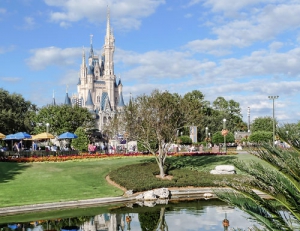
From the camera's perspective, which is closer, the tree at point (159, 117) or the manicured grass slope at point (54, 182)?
the manicured grass slope at point (54, 182)

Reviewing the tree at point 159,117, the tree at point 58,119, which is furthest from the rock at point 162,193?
the tree at point 58,119

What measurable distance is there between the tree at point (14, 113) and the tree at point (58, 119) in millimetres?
2735

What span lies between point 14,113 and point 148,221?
48.7 metres

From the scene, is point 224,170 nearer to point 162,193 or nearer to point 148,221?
point 162,193

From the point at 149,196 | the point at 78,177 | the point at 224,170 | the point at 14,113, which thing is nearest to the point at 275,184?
the point at 149,196

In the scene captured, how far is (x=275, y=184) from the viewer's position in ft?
17.8

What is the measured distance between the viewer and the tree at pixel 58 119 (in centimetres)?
5882

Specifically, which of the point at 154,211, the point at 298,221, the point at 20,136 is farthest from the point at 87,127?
the point at 298,221

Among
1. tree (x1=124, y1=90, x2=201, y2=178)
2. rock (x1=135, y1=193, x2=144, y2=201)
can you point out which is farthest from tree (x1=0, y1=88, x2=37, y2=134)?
rock (x1=135, y1=193, x2=144, y2=201)

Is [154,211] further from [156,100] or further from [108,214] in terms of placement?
[156,100]

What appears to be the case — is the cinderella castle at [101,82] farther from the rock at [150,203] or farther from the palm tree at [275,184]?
the palm tree at [275,184]

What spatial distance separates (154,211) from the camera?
1792 cm

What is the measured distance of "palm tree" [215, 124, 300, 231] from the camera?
521 centimetres

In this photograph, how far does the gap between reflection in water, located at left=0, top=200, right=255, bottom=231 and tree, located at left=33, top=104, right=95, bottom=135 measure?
41.8 meters
